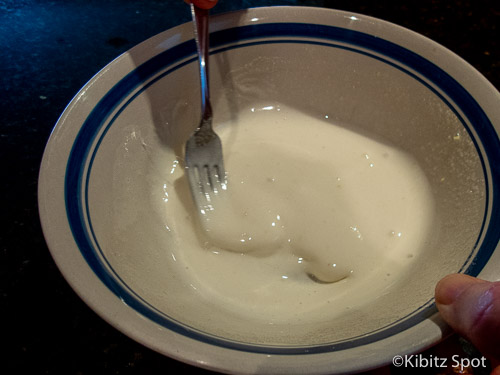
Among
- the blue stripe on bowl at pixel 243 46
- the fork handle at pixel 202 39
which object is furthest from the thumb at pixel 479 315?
the fork handle at pixel 202 39

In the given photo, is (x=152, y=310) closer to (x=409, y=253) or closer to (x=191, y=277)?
Answer: (x=191, y=277)

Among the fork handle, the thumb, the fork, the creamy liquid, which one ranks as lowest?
the thumb

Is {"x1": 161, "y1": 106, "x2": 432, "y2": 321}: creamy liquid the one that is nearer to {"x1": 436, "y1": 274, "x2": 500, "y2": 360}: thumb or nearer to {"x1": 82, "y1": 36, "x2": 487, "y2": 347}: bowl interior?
{"x1": 82, "y1": 36, "x2": 487, "y2": 347}: bowl interior

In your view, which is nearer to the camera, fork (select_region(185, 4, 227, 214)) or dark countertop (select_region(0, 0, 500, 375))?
dark countertop (select_region(0, 0, 500, 375))

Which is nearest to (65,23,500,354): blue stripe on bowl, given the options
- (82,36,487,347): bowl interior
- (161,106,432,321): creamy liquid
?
(82,36,487,347): bowl interior

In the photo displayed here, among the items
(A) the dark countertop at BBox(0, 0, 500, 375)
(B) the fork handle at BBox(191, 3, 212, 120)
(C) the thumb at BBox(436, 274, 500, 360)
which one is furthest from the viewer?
(B) the fork handle at BBox(191, 3, 212, 120)

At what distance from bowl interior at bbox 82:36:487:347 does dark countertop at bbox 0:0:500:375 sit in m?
0.10

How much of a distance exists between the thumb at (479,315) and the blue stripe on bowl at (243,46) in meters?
0.03

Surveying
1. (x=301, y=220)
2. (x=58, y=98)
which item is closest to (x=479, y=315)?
(x=301, y=220)

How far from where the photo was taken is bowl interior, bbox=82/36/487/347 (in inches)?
19.8

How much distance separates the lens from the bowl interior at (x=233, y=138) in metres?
0.50

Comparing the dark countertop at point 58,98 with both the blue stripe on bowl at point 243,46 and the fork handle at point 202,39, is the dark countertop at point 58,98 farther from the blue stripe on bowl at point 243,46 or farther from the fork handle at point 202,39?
the fork handle at point 202,39

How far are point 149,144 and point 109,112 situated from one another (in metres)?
0.11

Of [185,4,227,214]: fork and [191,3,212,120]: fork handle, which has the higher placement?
[191,3,212,120]: fork handle
